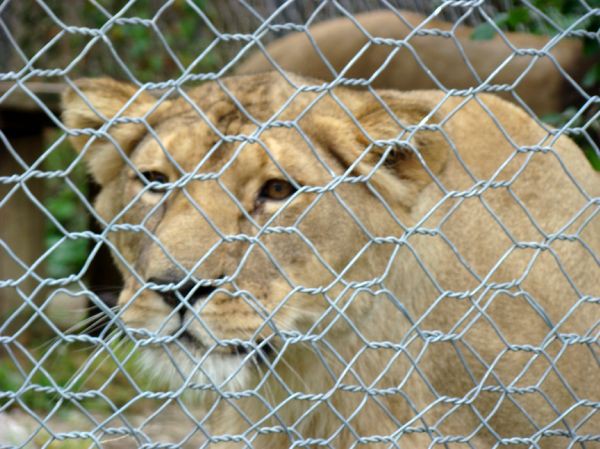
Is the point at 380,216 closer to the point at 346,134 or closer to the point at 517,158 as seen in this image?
the point at 346,134

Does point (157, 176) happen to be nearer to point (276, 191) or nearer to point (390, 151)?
point (276, 191)

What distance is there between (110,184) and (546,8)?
6.00ft

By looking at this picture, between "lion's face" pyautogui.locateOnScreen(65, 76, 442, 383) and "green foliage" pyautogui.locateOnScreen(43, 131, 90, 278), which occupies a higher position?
"lion's face" pyautogui.locateOnScreen(65, 76, 442, 383)

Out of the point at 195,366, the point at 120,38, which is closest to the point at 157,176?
the point at 195,366

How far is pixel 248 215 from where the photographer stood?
77.3 inches

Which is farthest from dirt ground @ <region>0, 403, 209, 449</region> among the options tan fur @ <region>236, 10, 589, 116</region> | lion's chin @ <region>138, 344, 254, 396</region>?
tan fur @ <region>236, 10, 589, 116</region>

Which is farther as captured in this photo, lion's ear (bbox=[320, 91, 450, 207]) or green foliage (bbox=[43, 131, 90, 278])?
green foliage (bbox=[43, 131, 90, 278])

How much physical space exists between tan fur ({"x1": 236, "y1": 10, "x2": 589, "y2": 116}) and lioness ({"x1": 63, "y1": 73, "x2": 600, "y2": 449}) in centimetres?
238

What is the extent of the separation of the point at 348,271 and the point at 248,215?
1.13 feet

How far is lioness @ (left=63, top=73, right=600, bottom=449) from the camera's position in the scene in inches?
79.6

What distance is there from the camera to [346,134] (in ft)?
7.32

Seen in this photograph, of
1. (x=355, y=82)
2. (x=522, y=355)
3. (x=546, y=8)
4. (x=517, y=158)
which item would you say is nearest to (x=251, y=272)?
(x=355, y=82)

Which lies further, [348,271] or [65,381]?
[65,381]

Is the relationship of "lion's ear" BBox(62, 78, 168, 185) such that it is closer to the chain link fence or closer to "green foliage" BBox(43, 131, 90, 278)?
the chain link fence
